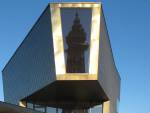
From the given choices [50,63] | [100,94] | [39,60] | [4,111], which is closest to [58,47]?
[50,63]

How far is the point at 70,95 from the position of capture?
165 ft

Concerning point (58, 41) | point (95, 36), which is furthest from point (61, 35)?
point (95, 36)

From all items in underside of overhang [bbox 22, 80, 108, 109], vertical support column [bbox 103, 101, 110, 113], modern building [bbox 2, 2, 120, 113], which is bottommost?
vertical support column [bbox 103, 101, 110, 113]

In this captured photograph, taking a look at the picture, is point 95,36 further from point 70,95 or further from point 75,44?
point 70,95

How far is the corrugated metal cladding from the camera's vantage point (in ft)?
149

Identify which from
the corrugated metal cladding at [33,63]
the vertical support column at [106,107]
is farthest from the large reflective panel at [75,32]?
the vertical support column at [106,107]

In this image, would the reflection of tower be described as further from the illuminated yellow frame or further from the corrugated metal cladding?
the corrugated metal cladding

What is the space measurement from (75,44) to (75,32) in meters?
1.07

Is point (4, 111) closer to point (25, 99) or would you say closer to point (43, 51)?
point (43, 51)

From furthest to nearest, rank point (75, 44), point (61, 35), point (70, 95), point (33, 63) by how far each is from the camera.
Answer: point (33, 63)
point (70, 95)
point (75, 44)
point (61, 35)

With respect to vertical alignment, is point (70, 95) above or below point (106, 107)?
above

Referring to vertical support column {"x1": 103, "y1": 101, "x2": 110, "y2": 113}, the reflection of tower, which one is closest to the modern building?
the reflection of tower

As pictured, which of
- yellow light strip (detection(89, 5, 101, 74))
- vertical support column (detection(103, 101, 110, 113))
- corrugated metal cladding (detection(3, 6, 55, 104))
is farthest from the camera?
vertical support column (detection(103, 101, 110, 113))

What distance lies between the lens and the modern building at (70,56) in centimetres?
4367
